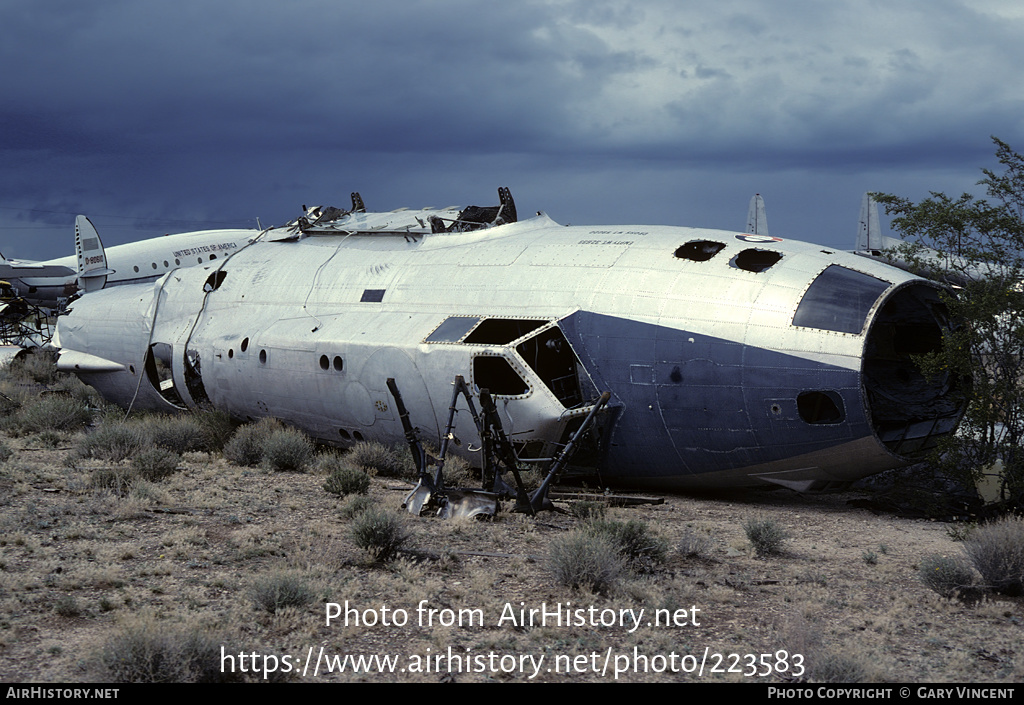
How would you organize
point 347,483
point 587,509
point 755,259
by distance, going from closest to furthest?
point 587,509, point 755,259, point 347,483

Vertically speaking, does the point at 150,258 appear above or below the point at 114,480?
above

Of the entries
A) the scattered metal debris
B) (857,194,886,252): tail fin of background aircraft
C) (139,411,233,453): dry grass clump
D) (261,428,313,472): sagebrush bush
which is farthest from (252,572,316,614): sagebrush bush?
(857,194,886,252): tail fin of background aircraft

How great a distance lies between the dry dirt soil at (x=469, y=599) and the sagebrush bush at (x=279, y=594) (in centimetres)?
3

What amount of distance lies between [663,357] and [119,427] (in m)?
12.3

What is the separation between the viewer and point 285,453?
18.4 meters

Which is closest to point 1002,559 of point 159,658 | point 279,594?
point 279,594

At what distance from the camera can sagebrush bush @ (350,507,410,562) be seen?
1212cm

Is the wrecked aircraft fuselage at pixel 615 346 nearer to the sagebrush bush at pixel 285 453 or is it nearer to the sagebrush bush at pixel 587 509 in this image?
the sagebrush bush at pixel 285 453

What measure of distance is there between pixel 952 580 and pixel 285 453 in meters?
12.6

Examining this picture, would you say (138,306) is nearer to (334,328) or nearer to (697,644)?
(334,328)

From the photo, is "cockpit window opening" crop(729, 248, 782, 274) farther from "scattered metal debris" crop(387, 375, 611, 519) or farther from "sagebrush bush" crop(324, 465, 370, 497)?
"sagebrush bush" crop(324, 465, 370, 497)

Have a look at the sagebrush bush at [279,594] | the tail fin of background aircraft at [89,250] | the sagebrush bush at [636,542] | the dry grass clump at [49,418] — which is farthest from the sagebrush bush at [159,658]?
the tail fin of background aircraft at [89,250]

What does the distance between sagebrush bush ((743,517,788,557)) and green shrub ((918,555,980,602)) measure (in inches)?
81.6

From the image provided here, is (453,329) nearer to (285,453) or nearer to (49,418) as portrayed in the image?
(285,453)
